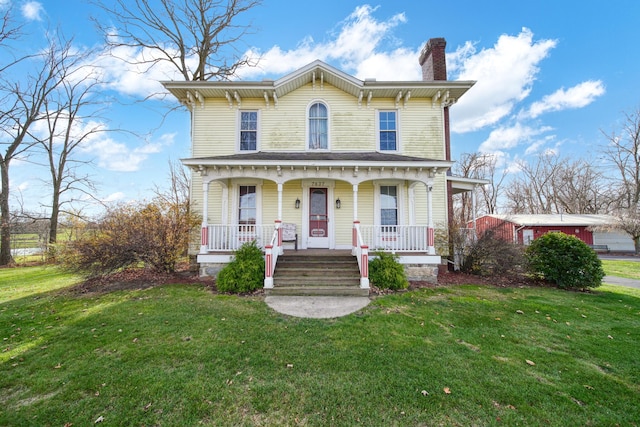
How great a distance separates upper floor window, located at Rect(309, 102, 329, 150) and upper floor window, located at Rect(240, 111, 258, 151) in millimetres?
2215

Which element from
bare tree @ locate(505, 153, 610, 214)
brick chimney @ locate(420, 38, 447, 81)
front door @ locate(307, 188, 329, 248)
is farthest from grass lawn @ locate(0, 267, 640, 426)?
bare tree @ locate(505, 153, 610, 214)

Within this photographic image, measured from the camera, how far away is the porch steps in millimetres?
6895

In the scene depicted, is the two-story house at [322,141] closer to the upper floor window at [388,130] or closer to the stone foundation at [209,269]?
the upper floor window at [388,130]

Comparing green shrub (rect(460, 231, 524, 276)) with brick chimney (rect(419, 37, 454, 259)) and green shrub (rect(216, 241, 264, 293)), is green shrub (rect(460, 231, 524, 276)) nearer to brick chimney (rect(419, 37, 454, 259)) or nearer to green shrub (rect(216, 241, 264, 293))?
brick chimney (rect(419, 37, 454, 259))

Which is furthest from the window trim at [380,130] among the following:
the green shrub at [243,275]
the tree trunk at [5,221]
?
the tree trunk at [5,221]

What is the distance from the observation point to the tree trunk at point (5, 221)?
598 inches

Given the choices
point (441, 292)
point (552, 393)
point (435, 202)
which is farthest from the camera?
point (435, 202)

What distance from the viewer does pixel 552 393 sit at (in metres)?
3.09

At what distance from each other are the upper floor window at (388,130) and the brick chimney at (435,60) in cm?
255

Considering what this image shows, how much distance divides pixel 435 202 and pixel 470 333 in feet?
21.3

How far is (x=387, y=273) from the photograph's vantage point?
24.3 ft

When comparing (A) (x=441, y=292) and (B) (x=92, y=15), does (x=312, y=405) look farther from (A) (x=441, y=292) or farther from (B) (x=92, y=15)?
(B) (x=92, y=15)

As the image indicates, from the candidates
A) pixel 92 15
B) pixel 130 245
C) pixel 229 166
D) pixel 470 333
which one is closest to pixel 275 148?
pixel 229 166

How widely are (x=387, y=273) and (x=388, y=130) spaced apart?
6.00 metres
